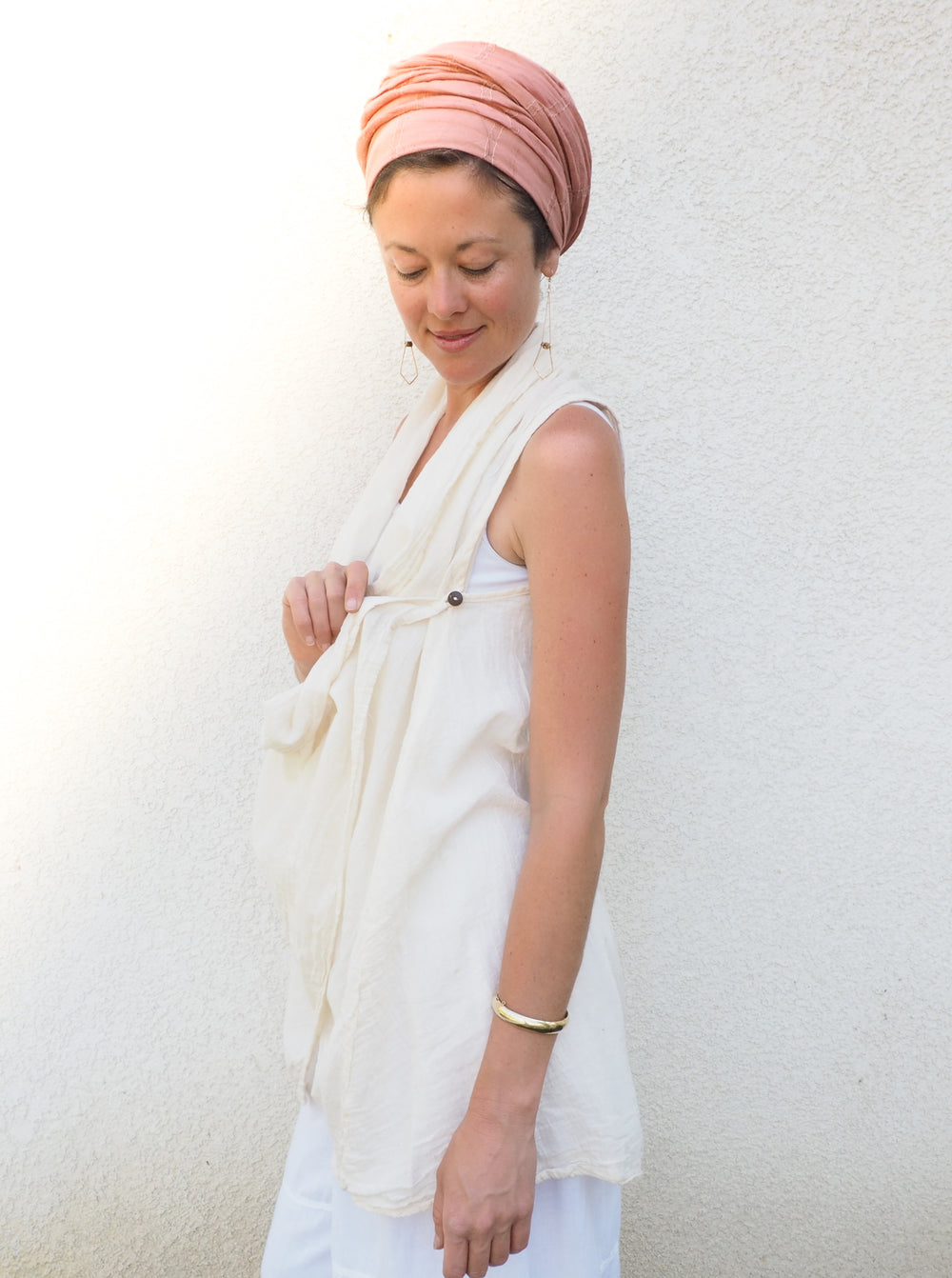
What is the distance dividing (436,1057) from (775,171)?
5.09 ft

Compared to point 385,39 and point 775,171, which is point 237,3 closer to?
point 385,39

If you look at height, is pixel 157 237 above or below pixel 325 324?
above

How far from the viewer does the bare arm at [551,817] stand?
42.0 inches

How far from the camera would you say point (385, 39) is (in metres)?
1.81

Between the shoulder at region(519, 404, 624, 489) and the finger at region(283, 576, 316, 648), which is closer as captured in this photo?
the shoulder at region(519, 404, 624, 489)

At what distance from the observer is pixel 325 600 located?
4.21ft

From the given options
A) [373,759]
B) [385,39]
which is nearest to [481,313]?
[373,759]

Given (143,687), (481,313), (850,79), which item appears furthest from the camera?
(143,687)

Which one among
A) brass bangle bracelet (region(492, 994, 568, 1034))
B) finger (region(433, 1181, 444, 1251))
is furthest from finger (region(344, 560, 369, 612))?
finger (region(433, 1181, 444, 1251))

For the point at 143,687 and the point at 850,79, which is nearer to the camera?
the point at 850,79

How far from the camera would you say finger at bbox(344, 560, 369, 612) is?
4.08ft

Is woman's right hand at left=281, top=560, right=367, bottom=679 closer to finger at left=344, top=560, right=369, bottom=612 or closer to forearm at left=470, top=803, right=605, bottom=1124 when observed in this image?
finger at left=344, top=560, right=369, bottom=612

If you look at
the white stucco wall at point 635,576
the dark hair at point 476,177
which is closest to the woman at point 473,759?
the dark hair at point 476,177

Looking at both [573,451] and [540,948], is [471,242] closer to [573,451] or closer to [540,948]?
[573,451]
